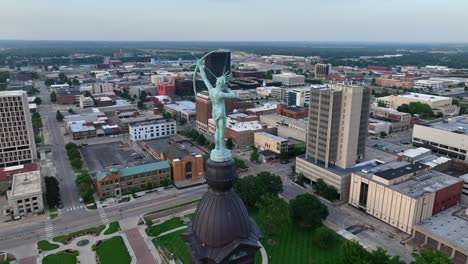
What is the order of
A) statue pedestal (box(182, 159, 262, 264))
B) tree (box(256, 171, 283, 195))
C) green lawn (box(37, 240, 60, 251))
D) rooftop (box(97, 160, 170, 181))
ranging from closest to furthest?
statue pedestal (box(182, 159, 262, 264)) → green lawn (box(37, 240, 60, 251)) → tree (box(256, 171, 283, 195)) → rooftop (box(97, 160, 170, 181))

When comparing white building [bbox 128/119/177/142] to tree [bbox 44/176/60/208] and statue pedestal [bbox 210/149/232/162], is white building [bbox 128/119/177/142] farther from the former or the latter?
statue pedestal [bbox 210/149/232/162]

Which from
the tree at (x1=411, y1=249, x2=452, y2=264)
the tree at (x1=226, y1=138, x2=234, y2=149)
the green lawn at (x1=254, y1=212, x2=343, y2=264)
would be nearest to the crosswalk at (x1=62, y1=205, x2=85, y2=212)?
the green lawn at (x1=254, y1=212, x2=343, y2=264)

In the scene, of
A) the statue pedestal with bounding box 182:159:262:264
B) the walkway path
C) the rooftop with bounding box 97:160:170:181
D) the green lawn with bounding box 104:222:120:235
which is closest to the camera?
the statue pedestal with bounding box 182:159:262:264

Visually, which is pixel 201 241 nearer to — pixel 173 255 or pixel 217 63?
pixel 173 255

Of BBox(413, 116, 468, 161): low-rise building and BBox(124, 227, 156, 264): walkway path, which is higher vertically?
BBox(413, 116, 468, 161): low-rise building

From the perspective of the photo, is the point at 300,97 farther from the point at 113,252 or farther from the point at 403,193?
the point at 113,252

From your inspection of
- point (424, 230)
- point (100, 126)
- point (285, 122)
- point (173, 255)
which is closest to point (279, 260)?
point (173, 255)

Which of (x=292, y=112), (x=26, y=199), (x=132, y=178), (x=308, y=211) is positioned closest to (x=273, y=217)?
(x=308, y=211)

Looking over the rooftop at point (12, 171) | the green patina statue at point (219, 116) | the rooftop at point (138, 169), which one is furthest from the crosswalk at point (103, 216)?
the green patina statue at point (219, 116)
